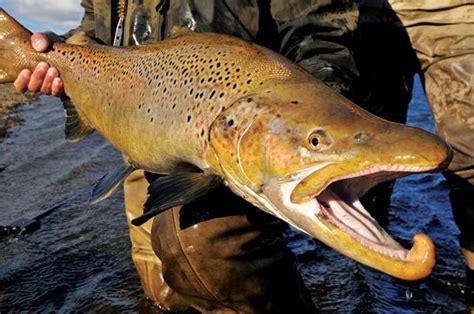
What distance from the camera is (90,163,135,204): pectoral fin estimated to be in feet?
10.0

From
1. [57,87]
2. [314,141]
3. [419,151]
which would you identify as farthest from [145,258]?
[419,151]

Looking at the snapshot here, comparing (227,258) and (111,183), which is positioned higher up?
(111,183)

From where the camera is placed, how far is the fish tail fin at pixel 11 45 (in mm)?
3477

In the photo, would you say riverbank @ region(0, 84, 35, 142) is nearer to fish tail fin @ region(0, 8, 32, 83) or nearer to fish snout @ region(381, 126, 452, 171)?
fish tail fin @ region(0, 8, 32, 83)

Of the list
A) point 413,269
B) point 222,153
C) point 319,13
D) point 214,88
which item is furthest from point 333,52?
point 413,269

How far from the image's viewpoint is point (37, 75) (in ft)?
11.3

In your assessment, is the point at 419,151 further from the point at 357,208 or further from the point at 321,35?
the point at 321,35


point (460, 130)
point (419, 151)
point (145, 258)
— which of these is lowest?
point (145, 258)

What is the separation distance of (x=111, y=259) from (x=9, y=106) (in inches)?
377

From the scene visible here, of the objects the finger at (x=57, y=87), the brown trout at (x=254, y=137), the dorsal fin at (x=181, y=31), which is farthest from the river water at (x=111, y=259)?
the dorsal fin at (x=181, y=31)

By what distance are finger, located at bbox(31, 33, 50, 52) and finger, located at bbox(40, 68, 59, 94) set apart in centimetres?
13

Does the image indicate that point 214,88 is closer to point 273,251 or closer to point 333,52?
point 333,52

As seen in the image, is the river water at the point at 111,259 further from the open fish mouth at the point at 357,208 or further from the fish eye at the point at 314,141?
the fish eye at the point at 314,141

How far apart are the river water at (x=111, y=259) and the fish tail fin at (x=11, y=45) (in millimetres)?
1325
